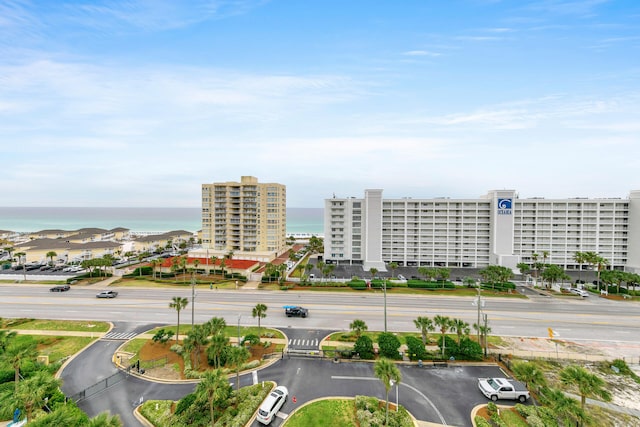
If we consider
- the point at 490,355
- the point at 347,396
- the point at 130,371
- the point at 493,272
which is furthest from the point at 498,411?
the point at 493,272

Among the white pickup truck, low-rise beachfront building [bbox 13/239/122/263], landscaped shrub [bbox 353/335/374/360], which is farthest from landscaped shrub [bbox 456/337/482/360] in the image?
low-rise beachfront building [bbox 13/239/122/263]

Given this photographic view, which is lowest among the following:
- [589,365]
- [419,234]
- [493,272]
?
[589,365]

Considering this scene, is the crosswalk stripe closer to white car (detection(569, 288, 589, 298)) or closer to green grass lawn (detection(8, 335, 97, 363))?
green grass lawn (detection(8, 335, 97, 363))

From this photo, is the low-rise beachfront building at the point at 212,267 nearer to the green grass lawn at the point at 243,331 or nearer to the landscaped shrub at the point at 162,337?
the green grass lawn at the point at 243,331

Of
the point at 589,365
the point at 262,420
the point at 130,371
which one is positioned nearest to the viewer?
the point at 262,420

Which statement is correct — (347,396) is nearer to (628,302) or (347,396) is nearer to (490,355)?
(490,355)

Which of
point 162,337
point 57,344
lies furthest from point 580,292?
point 57,344
